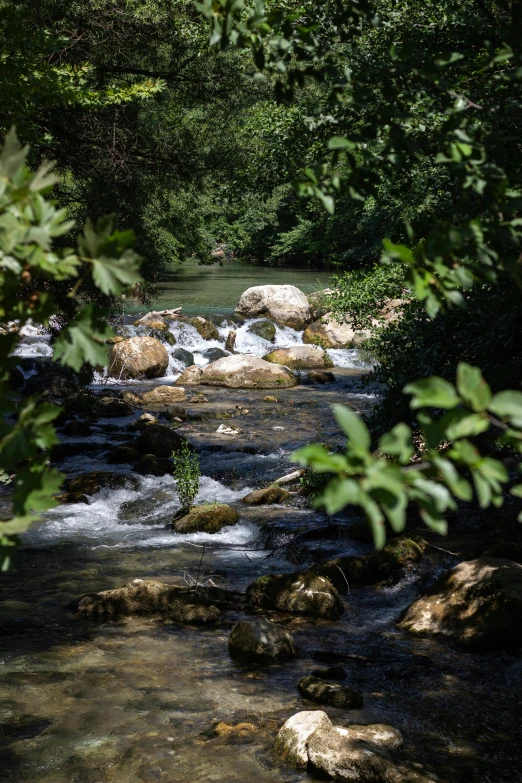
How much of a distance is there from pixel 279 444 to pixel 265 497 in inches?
120

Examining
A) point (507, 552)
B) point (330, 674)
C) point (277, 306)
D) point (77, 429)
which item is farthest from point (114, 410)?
point (330, 674)

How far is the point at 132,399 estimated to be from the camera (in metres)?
18.3

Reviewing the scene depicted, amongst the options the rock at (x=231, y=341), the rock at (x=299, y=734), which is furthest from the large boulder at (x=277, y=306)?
the rock at (x=299, y=734)

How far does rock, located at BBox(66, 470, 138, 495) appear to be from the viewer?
38.3ft

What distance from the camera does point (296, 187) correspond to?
235cm

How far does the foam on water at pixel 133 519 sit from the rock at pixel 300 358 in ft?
34.6

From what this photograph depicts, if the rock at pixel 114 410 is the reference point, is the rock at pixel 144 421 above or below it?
above

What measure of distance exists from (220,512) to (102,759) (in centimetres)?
567

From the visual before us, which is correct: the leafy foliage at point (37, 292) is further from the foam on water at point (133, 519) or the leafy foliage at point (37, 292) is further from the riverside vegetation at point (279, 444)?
the foam on water at point (133, 519)

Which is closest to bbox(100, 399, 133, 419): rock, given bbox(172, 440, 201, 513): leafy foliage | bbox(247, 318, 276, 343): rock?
bbox(172, 440, 201, 513): leafy foliage

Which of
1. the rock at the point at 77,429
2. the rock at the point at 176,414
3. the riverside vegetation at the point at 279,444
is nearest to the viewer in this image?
the riverside vegetation at the point at 279,444

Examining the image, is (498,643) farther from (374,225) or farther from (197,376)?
(374,225)

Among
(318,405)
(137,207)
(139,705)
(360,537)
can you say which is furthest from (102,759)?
(318,405)

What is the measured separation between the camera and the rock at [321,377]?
20562 millimetres
